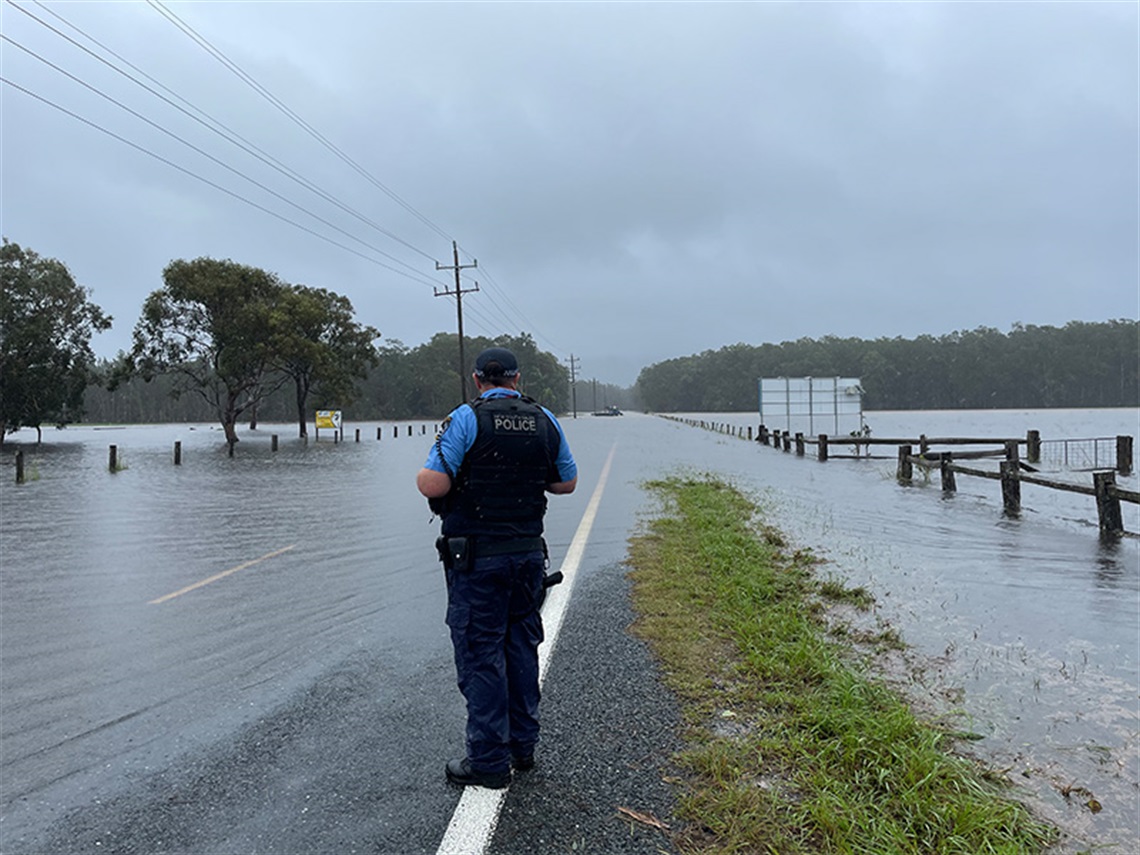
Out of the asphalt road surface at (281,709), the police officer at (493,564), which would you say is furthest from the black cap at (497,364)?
the asphalt road surface at (281,709)

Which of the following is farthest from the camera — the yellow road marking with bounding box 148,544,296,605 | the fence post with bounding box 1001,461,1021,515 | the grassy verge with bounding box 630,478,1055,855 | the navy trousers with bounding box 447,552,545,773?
the fence post with bounding box 1001,461,1021,515

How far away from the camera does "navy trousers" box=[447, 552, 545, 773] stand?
3117 millimetres

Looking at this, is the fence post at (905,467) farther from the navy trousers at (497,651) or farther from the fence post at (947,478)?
the navy trousers at (497,651)

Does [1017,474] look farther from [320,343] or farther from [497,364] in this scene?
[320,343]

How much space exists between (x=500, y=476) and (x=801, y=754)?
1.89 metres

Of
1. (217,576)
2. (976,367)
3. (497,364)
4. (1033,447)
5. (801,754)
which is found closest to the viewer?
(801,754)

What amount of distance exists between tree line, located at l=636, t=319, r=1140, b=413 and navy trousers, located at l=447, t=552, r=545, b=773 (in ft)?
339

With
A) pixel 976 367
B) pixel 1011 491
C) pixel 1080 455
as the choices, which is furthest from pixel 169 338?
pixel 976 367

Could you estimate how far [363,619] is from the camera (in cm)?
585

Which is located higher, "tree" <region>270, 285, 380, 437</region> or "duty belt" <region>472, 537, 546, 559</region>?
"tree" <region>270, 285, 380, 437</region>

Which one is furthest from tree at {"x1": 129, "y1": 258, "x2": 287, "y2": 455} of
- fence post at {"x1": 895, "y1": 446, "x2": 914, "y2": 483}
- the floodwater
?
fence post at {"x1": 895, "y1": 446, "x2": 914, "y2": 483}

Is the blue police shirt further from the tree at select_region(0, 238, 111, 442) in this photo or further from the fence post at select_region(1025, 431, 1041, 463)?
the tree at select_region(0, 238, 111, 442)

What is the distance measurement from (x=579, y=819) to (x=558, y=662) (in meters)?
1.75

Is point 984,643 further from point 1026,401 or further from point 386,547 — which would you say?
point 1026,401
